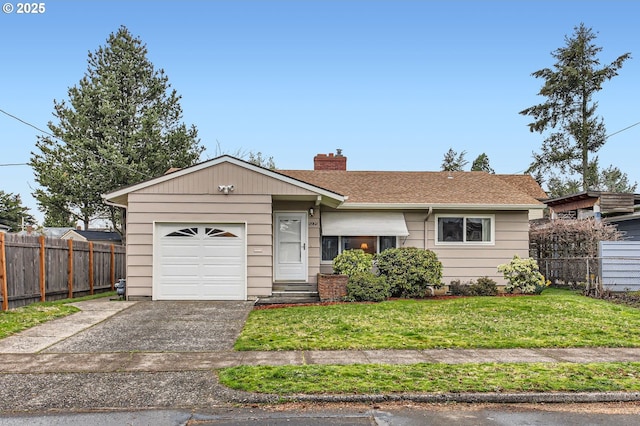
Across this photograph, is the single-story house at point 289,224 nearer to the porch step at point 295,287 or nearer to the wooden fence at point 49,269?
the porch step at point 295,287

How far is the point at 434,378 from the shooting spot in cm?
589

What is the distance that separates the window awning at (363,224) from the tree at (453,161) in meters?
32.9

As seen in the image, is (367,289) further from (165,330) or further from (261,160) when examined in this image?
(261,160)

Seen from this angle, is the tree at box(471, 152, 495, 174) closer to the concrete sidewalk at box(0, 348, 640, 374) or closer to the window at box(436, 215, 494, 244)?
the window at box(436, 215, 494, 244)

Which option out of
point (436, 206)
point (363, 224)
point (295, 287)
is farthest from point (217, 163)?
point (436, 206)

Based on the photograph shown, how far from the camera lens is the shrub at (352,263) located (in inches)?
541

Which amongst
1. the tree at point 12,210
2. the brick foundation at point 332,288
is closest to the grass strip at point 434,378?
the brick foundation at point 332,288

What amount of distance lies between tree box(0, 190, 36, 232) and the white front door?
50.1 metres

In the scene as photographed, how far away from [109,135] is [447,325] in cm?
2508

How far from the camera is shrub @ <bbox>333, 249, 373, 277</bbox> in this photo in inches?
541

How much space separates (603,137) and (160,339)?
95.6 feet

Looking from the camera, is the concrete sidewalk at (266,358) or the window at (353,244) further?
the window at (353,244)

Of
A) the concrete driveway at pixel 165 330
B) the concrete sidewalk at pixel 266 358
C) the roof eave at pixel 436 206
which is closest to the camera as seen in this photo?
the concrete sidewalk at pixel 266 358

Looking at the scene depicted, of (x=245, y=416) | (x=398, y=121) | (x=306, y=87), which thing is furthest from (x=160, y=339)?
(x=398, y=121)
